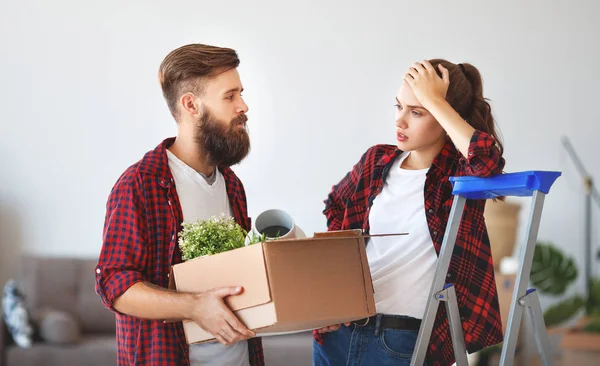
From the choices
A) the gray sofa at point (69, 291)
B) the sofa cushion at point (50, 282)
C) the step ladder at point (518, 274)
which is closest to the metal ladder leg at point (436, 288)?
the step ladder at point (518, 274)

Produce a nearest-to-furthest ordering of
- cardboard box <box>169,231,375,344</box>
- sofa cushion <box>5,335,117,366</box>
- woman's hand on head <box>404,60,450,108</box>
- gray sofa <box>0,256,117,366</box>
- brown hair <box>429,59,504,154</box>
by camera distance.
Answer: cardboard box <box>169,231,375,344</box>
woman's hand on head <box>404,60,450,108</box>
brown hair <box>429,59,504,154</box>
sofa cushion <box>5,335,117,366</box>
gray sofa <box>0,256,117,366</box>

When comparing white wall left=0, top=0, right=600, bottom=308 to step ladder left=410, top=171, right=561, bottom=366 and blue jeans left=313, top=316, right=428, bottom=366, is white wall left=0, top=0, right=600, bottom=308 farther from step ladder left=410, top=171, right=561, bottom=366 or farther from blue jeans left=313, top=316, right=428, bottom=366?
step ladder left=410, top=171, right=561, bottom=366

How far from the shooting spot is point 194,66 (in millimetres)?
1880

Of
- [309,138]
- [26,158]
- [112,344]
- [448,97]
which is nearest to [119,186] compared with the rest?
[448,97]

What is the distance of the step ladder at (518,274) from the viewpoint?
1.57 m

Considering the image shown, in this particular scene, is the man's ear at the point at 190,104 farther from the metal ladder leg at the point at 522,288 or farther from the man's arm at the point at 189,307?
the metal ladder leg at the point at 522,288

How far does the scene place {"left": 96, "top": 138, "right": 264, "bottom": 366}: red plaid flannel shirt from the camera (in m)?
1.68

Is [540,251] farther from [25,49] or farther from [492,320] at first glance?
[25,49]

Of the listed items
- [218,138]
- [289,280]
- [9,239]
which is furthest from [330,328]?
[9,239]

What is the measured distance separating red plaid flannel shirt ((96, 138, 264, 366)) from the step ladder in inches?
23.2

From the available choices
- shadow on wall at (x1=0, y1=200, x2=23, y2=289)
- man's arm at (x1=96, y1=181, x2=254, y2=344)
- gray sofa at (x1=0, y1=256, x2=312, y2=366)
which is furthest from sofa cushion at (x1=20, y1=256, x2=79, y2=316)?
man's arm at (x1=96, y1=181, x2=254, y2=344)

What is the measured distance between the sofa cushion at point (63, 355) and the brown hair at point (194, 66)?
2.51 m

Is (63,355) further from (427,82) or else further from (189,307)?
(427,82)

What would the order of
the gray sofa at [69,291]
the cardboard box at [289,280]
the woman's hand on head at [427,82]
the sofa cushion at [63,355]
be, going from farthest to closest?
the gray sofa at [69,291] → the sofa cushion at [63,355] → the woman's hand on head at [427,82] → the cardboard box at [289,280]
